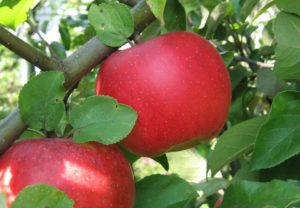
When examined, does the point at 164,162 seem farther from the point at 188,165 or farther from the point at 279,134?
the point at 188,165

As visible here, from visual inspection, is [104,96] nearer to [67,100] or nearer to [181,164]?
[67,100]

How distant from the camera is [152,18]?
2.50ft

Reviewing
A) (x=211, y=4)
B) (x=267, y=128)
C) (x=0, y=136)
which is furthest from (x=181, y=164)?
(x=0, y=136)

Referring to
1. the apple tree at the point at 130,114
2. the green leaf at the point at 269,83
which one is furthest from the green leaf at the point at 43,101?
the green leaf at the point at 269,83

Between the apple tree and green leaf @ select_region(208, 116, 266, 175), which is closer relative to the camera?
the apple tree

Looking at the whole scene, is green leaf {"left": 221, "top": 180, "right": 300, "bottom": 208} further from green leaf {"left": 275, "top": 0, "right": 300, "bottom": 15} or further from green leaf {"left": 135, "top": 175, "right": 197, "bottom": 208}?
green leaf {"left": 275, "top": 0, "right": 300, "bottom": 15}

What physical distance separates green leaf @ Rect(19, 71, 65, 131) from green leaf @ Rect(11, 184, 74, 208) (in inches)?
5.9

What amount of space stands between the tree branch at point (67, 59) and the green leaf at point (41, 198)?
148mm

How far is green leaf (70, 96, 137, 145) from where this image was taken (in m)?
0.64

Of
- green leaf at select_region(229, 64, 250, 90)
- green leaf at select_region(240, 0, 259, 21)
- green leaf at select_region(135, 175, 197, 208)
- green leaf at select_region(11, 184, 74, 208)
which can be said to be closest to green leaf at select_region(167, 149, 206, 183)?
green leaf at select_region(229, 64, 250, 90)

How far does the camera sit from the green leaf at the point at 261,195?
62 cm

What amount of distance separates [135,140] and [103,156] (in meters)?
0.06

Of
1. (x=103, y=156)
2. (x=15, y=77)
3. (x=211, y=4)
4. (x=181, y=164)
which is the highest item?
(x=103, y=156)

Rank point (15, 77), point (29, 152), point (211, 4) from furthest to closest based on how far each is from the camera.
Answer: point (15, 77) < point (211, 4) < point (29, 152)
